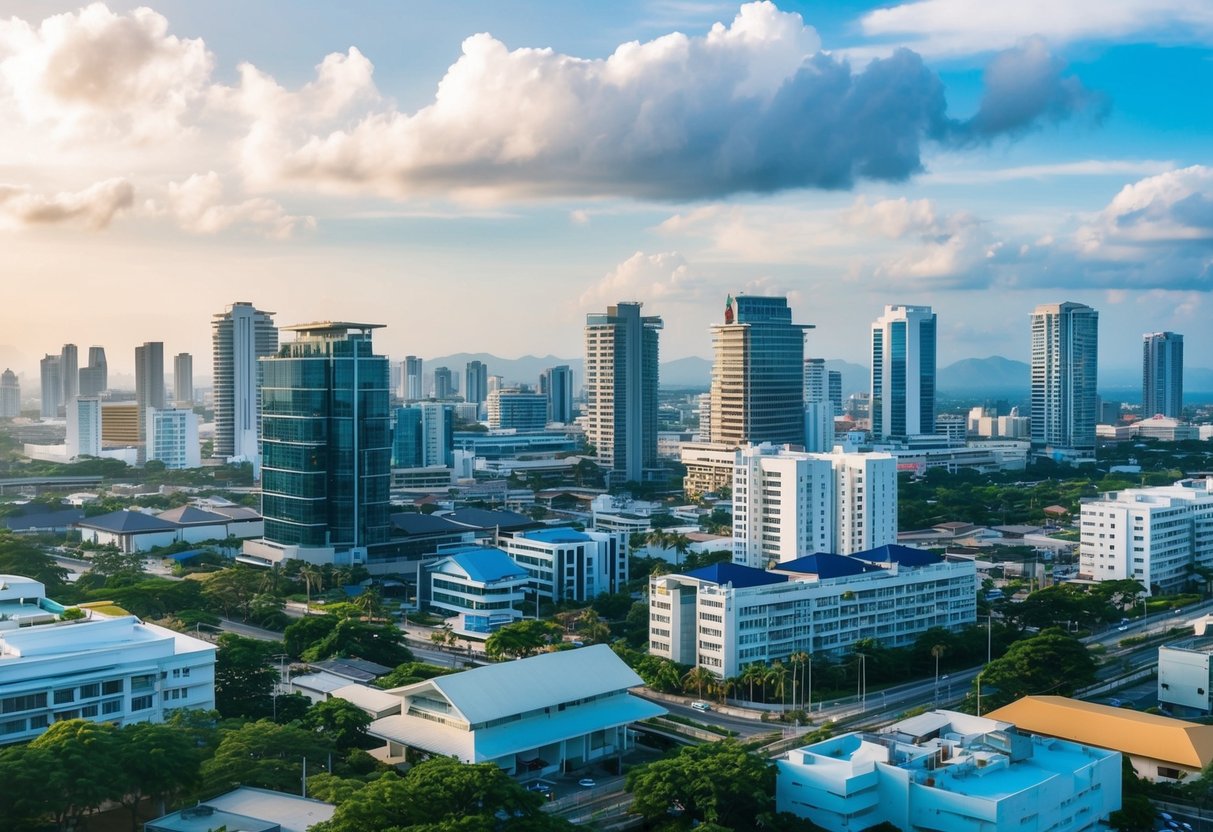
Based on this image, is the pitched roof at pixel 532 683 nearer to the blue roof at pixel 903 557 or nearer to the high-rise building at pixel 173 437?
the blue roof at pixel 903 557

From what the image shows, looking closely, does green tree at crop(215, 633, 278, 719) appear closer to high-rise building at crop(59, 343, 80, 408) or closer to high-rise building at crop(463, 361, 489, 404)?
high-rise building at crop(59, 343, 80, 408)

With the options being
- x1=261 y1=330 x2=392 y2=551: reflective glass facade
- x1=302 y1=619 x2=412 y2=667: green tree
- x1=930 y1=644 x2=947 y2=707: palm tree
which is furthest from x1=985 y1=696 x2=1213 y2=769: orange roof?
x1=261 y1=330 x2=392 y2=551: reflective glass facade

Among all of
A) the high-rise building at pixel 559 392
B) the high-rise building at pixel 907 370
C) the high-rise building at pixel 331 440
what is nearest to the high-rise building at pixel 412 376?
the high-rise building at pixel 559 392

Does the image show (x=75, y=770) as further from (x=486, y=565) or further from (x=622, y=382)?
(x=622, y=382)

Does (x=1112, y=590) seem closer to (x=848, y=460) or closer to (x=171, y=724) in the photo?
(x=848, y=460)

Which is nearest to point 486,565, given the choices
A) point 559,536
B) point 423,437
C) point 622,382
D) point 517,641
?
point 559,536
